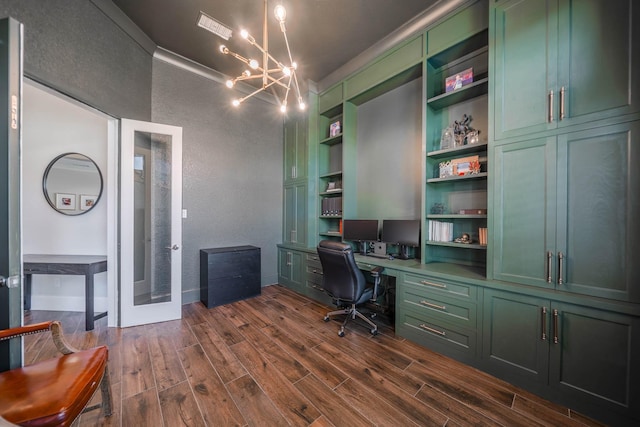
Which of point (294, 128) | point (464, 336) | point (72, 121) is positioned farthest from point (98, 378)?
point (294, 128)

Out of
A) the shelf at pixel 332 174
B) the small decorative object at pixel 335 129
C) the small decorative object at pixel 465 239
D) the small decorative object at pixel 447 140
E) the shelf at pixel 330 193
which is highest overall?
the small decorative object at pixel 335 129

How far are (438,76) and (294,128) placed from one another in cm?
239

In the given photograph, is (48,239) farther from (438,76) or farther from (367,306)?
(438,76)

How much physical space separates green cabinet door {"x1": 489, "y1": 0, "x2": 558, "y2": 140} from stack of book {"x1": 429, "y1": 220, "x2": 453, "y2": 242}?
3.33 ft

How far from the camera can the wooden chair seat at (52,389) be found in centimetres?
100

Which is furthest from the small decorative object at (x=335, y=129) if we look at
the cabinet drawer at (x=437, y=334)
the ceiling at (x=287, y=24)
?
the cabinet drawer at (x=437, y=334)

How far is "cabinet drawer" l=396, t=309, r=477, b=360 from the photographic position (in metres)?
2.06

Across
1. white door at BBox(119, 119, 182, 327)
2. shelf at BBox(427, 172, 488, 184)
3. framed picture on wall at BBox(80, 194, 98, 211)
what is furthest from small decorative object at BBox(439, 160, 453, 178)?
framed picture on wall at BBox(80, 194, 98, 211)

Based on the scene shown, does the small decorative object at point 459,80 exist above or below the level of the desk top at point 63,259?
above

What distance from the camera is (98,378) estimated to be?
1329 mm

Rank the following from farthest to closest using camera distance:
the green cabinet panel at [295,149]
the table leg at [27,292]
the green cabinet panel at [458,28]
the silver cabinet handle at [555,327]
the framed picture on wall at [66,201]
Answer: the green cabinet panel at [295,149], the framed picture on wall at [66,201], the table leg at [27,292], the green cabinet panel at [458,28], the silver cabinet handle at [555,327]

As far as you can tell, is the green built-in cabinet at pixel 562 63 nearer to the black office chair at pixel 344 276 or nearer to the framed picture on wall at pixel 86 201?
the black office chair at pixel 344 276

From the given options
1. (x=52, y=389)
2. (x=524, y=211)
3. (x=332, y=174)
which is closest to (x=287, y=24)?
(x=332, y=174)

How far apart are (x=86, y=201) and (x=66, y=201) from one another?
24cm
